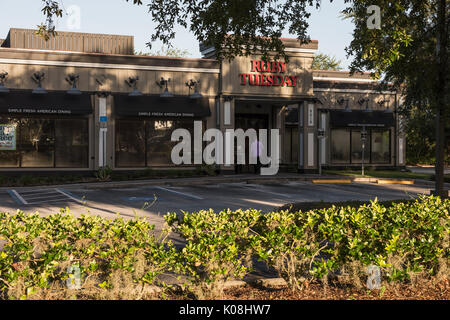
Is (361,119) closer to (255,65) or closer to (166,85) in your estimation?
(255,65)

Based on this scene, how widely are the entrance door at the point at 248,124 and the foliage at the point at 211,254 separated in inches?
934

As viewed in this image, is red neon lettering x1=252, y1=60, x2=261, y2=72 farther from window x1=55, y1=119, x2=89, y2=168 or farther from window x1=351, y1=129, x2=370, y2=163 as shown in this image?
window x1=351, y1=129, x2=370, y2=163

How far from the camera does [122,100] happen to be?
88.1ft

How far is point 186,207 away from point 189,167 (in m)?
12.9

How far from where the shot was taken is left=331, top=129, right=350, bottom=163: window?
34875mm

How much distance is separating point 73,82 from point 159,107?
4.53 m

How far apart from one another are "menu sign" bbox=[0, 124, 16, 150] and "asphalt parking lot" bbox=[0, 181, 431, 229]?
534 cm

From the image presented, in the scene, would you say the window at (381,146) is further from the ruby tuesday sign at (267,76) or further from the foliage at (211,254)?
the foliage at (211,254)

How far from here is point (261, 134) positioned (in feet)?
105

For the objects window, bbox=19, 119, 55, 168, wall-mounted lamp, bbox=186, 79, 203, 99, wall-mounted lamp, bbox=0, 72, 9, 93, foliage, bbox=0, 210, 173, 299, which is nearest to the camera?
foliage, bbox=0, 210, 173, 299

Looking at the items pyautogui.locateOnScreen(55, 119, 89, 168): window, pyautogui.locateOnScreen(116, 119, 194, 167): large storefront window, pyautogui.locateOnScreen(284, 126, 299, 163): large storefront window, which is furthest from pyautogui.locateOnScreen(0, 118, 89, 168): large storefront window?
pyautogui.locateOnScreen(284, 126, 299, 163): large storefront window

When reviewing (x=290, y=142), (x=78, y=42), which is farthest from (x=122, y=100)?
(x=290, y=142)

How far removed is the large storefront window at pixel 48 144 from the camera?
25.7 metres

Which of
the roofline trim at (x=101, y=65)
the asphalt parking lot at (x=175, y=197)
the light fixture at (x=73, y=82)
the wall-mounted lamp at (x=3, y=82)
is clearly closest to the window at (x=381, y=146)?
the asphalt parking lot at (x=175, y=197)
